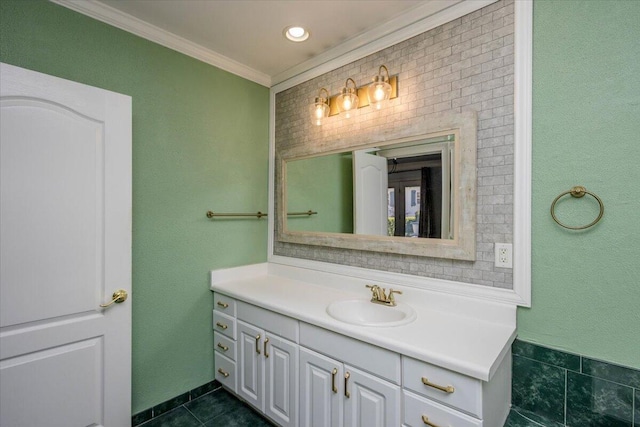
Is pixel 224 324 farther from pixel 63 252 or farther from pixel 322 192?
pixel 322 192

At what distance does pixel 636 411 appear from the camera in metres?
1.13

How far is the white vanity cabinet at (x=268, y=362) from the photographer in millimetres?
1666

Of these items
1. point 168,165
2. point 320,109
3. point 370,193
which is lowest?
point 370,193

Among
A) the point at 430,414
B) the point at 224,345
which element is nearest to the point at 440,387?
the point at 430,414

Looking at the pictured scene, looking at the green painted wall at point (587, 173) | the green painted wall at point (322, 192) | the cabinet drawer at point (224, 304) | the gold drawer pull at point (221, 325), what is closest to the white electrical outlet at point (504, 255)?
the green painted wall at point (587, 173)

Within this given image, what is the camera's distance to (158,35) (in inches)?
76.0

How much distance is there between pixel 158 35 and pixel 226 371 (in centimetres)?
231

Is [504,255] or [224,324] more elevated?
[504,255]

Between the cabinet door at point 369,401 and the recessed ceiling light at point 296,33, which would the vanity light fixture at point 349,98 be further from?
the cabinet door at point 369,401

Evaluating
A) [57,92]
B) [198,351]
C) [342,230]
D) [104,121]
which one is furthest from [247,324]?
[57,92]

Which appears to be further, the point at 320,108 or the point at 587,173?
the point at 320,108

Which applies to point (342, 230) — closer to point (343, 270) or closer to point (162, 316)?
point (343, 270)

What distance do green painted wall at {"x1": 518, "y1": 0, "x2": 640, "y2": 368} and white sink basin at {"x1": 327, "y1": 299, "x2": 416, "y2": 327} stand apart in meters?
0.54

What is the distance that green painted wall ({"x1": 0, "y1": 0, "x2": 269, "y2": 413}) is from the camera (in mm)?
1616
